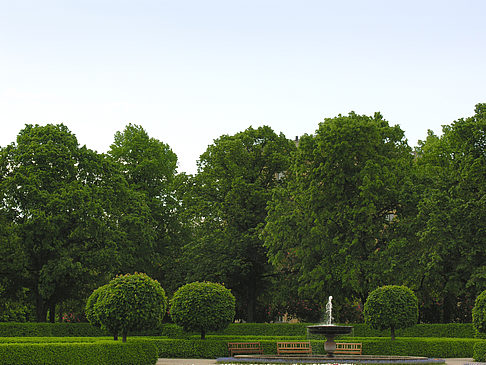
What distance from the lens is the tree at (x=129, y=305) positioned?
2381cm

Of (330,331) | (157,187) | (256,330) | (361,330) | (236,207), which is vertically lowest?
(256,330)

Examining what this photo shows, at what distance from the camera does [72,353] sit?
844 inches

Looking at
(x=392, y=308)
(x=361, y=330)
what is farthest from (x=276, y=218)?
(x=392, y=308)

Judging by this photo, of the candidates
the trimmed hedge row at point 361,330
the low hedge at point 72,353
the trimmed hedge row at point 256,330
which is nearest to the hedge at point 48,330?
the trimmed hedge row at point 256,330

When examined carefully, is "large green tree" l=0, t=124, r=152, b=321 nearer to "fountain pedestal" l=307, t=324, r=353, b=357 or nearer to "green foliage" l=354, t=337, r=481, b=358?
"green foliage" l=354, t=337, r=481, b=358

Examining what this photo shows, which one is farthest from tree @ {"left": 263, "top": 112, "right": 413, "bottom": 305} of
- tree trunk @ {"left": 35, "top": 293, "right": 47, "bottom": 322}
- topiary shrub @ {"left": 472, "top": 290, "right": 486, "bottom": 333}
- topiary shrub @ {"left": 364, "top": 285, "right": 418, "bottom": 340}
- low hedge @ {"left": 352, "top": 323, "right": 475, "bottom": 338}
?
tree trunk @ {"left": 35, "top": 293, "right": 47, "bottom": 322}

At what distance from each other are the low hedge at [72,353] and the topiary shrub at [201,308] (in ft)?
17.1

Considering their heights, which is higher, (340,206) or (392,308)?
(340,206)

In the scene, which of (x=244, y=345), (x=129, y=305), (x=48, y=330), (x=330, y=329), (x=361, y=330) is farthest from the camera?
(x=48, y=330)

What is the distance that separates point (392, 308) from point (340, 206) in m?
10.8

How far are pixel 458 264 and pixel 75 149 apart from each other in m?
24.1

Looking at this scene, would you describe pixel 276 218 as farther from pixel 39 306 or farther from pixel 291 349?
pixel 39 306

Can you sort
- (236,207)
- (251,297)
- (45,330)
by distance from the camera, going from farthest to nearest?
(251,297) < (236,207) < (45,330)

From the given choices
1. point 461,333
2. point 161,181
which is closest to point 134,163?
point 161,181
